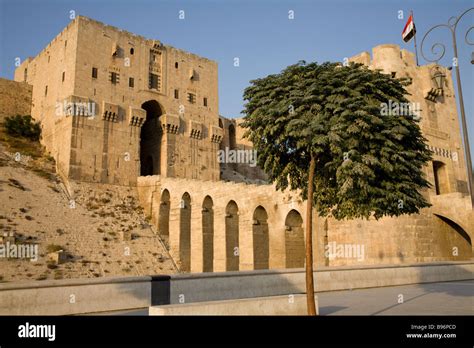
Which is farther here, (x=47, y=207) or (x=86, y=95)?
(x=86, y=95)

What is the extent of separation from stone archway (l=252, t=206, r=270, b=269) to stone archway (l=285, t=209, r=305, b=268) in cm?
256

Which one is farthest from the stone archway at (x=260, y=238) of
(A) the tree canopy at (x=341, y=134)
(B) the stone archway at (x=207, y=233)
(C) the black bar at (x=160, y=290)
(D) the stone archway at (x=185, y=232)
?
(A) the tree canopy at (x=341, y=134)

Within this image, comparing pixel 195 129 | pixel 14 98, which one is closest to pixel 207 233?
pixel 195 129

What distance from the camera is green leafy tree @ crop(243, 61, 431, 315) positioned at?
9.78 metres

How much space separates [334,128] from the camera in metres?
9.68

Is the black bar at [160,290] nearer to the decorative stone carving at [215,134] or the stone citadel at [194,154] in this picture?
the stone citadel at [194,154]

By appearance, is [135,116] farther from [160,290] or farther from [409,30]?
[160,290]

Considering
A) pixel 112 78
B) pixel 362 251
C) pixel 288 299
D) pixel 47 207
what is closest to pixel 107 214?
pixel 47 207

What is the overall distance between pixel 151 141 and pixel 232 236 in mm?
20792

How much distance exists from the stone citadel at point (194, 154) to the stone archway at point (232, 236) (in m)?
0.09

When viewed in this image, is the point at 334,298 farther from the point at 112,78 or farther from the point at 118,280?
the point at 112,78

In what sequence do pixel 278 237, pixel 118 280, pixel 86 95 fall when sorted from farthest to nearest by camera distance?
pixel 86 95 → pixel 278 237 → pixel 118 280
